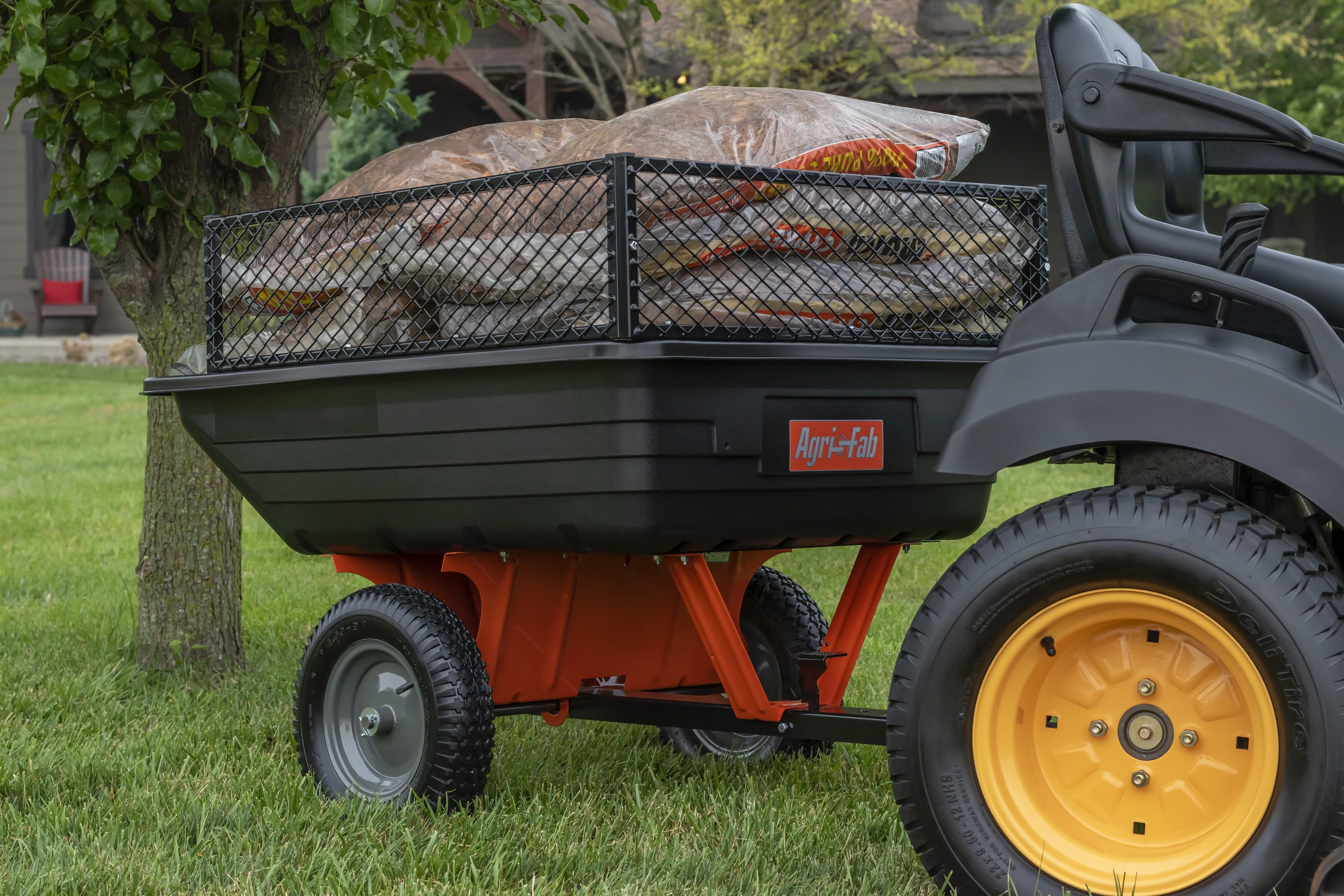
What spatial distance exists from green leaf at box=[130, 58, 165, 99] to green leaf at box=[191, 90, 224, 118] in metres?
0.10

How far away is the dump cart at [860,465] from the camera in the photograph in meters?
1.96

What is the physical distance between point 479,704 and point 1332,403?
1.64 m

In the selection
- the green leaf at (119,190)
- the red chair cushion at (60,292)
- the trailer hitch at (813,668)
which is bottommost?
the trailer hitch at (813,668)

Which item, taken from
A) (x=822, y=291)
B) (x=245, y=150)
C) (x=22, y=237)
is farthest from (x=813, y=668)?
(x=22, y=237)

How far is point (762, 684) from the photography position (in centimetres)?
324

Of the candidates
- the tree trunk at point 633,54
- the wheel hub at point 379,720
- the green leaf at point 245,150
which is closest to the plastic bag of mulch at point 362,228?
the green leaf at point 245,150

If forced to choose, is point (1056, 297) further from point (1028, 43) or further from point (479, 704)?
point (1028, 43)

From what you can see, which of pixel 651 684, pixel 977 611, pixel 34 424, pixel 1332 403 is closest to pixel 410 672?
pixel 651 684

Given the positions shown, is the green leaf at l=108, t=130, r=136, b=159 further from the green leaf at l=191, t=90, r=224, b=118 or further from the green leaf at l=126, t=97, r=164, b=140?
the green leaf at l=191, t=90, r=224, b=118

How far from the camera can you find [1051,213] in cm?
1602

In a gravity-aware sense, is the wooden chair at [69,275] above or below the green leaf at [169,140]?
below

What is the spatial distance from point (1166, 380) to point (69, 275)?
18.5 m

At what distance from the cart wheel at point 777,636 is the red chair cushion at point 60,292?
55.4 ft

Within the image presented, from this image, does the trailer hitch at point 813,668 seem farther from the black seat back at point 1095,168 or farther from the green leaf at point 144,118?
the green leaf at point 144,118
